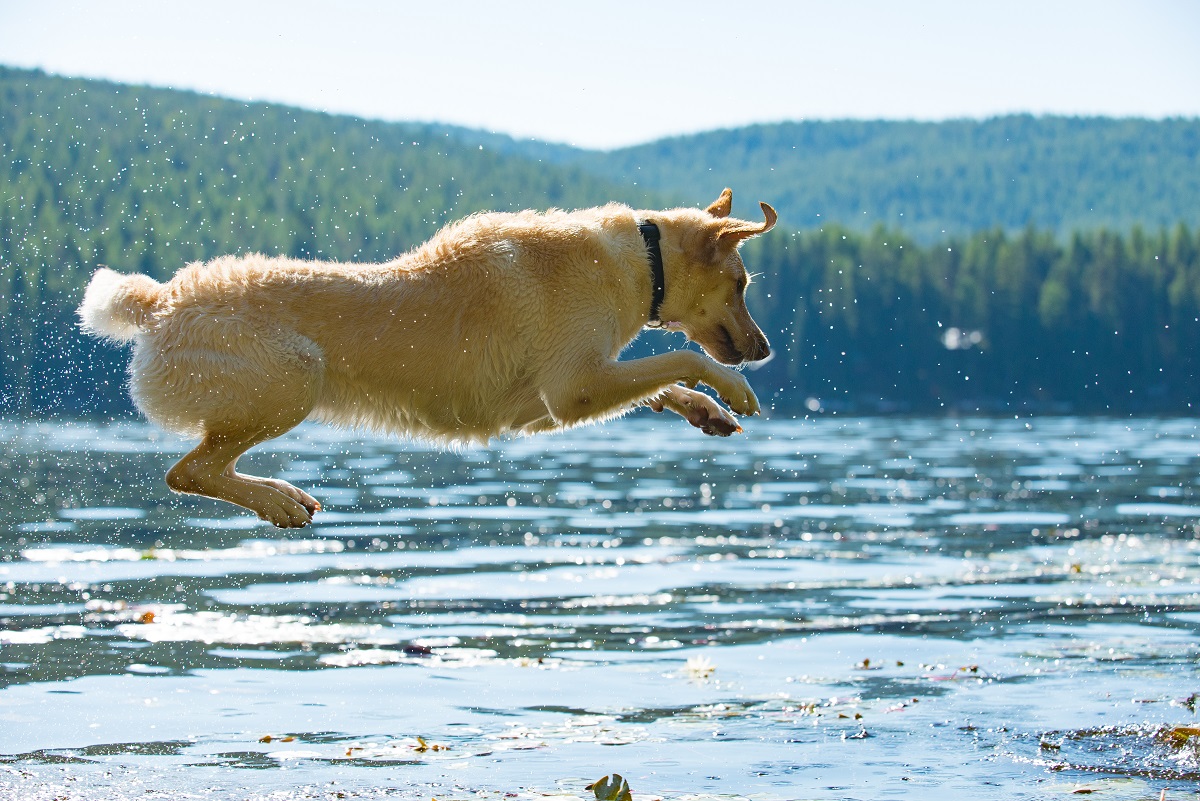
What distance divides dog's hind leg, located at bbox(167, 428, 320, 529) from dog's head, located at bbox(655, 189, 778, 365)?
2655 mm

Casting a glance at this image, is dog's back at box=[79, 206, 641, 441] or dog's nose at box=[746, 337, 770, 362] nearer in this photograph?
dog's back at box=[79, 206, 641, 441]

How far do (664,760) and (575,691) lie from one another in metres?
2.21

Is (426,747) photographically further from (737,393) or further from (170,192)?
(170,192)

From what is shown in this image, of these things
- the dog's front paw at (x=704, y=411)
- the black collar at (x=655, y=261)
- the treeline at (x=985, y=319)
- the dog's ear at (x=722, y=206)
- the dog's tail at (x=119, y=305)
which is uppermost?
the treeline at (x=985, y=319)

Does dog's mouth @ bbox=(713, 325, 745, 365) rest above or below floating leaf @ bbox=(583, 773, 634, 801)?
above

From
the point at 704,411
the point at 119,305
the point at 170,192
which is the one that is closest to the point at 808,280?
the point at 170,192

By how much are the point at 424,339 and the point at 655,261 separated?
160cm

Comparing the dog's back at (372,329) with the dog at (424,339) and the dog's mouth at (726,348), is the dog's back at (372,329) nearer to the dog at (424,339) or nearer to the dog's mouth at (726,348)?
the dog at (424,339)

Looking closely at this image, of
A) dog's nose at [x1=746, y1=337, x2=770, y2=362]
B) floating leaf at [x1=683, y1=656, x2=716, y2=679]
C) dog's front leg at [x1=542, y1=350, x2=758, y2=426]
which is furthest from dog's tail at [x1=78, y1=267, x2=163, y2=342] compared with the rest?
floating leaf at [x1=683, y1=656, x2=716, y2=679]

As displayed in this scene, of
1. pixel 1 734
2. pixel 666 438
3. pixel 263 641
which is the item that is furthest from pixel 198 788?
pixel 666 438

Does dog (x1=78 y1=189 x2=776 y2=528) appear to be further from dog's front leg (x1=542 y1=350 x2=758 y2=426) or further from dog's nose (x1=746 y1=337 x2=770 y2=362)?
dog's nose (x1=746 y1=337 x2=770 y2=362)

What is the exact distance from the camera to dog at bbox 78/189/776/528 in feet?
26.3

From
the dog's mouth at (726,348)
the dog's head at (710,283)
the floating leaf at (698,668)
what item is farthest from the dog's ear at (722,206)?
the floating leaf at (698,668)

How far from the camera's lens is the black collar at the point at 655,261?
8836mm
